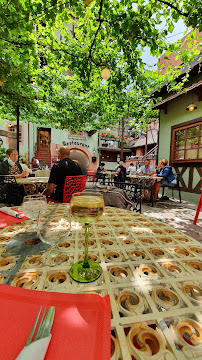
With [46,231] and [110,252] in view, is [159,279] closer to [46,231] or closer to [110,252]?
[110,252]

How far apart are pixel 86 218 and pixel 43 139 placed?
17.3 m

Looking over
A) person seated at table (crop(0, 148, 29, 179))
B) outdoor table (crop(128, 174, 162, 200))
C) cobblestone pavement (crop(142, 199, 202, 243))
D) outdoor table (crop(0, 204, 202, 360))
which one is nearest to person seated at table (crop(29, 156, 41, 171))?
person seated at table (crop(0, 148, 29, 179))

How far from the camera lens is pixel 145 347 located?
361mm

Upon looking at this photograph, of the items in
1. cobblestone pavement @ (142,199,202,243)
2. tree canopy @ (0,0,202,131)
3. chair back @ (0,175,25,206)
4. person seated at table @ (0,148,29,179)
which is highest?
tree canopy @ (0,0,202,131)

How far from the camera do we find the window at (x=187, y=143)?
5.90m

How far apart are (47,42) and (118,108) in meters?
3.49

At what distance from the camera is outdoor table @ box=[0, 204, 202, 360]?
370 mm

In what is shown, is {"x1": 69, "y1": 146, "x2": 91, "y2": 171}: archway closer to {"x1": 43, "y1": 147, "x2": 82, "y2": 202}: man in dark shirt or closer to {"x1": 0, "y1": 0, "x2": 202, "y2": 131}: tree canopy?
{"x1": 0, "y1": 0, "x2": 202, "y2": 131}: tree canopy

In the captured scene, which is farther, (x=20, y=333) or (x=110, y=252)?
Answer: (x=110, y=252)

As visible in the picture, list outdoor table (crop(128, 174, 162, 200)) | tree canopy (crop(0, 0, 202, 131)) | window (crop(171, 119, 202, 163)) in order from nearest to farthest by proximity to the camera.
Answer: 1. tree canopy (crop(0, 0, 202, 131))
2. outdoor table (crop(128, 174, 162, 200))
3. window (crop(171, 119, 202, 163))

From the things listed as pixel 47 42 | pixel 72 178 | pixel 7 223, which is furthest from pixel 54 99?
pixel 7 223

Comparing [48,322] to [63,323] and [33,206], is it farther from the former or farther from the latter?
[33,206]

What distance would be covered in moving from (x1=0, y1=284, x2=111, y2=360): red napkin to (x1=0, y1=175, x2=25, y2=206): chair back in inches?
126

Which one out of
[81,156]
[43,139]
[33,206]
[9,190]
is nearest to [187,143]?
[9,190]
